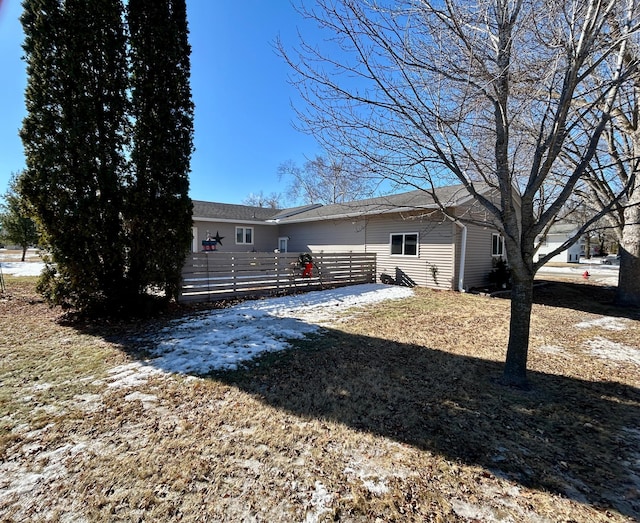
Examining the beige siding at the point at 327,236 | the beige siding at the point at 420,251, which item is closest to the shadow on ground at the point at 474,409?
the beige siding at the point at 420,251

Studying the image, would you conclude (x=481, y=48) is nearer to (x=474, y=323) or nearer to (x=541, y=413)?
(x=541, y=413)

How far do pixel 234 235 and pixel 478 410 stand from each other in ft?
49.3

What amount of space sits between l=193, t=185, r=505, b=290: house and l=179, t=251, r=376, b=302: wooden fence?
119 centimetres

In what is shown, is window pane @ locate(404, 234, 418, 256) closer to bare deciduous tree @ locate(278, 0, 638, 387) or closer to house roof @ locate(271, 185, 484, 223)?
house roof @ locate(271, 185, 484, 223)

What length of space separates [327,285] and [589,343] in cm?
745

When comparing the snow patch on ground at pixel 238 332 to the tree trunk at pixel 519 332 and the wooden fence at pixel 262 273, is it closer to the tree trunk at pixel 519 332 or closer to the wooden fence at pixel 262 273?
the wooden fence at pixel 262 273

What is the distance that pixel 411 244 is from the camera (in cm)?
1159

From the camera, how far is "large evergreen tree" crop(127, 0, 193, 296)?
6.04m

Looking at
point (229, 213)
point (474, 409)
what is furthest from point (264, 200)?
point (474, 409)

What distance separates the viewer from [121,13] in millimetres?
5867

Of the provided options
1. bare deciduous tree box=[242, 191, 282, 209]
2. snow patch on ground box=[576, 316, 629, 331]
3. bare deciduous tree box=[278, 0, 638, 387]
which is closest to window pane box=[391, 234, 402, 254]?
snow patch on ground box=[576, 316, 629, 331]

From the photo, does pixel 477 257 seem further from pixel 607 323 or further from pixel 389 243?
pixel 607 323

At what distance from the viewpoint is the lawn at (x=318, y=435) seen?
1.90 m

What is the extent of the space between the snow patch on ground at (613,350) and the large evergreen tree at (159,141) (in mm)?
8138
